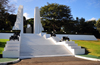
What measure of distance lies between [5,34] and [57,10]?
1586cm

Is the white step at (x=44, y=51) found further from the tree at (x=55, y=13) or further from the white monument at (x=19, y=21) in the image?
the tree at (x=55, y=13)

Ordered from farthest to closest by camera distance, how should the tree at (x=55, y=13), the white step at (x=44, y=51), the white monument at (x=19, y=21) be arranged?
the tree at (x=55, y=13), the white monument at (x=19, y=21), the white step at (x=44, y=51)

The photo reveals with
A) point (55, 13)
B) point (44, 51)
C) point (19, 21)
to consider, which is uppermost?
point (55, 13)

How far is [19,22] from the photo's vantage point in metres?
23.7

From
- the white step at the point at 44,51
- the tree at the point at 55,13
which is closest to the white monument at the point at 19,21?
the tree at the point at 55,13

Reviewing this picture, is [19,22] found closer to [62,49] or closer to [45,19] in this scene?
[45,19]

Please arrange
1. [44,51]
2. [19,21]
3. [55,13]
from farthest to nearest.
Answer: [55,13] → [19,21] → [44,51]

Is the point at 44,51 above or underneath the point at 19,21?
underneath

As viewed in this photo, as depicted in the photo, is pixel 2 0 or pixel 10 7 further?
pixel 10 7

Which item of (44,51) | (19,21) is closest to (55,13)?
(19,21)

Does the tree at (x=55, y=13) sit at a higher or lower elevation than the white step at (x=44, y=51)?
higher

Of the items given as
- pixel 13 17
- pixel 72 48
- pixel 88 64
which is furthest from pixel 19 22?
pixel 88 64

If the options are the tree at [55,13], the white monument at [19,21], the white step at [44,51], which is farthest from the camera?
the tree at [55,13]

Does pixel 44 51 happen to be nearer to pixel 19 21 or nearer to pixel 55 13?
pixel 19 21
